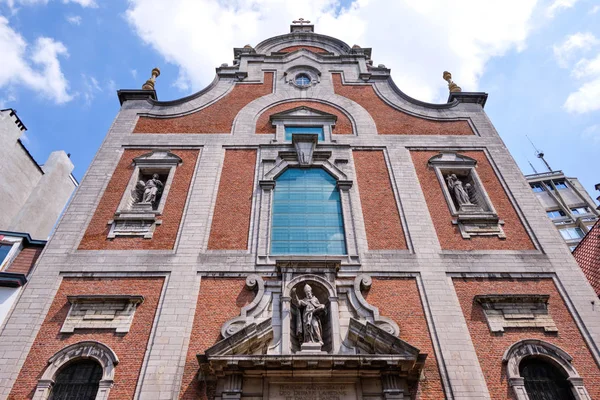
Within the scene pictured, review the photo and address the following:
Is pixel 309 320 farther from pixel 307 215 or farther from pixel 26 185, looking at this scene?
pixel 26 185

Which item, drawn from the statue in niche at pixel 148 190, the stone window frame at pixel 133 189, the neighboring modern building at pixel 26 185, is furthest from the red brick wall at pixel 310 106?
the neighboring modern building at pixel 26 185

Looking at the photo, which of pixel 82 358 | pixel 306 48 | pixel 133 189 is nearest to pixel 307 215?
pixel 133 189

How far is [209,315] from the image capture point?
1145 cm

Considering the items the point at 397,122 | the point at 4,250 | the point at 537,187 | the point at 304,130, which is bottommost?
the point at 4,250

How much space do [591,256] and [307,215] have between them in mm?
Answer: 10857

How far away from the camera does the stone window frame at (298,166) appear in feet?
41.9

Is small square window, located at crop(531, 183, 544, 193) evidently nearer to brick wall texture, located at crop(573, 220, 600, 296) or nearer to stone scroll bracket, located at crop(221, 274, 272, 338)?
brick wall texture, located at crop(573, 220, 600, 296)

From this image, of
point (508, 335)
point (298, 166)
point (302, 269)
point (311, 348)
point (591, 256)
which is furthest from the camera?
point (591, 256)

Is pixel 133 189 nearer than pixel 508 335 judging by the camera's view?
No

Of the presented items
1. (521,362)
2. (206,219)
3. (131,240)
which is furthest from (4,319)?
(521,362)

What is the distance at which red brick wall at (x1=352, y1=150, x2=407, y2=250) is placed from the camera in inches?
530

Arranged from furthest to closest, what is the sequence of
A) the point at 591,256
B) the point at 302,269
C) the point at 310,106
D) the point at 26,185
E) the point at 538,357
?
the point at 26,185, the point at 310,106, the point at 591,256, the point at 302,269, the point at 538,357

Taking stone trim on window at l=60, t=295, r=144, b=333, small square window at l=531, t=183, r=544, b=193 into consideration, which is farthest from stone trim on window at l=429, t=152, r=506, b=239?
small square window at l=531, t=183, r=544, b=193

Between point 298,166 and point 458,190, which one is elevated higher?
point 298,166
